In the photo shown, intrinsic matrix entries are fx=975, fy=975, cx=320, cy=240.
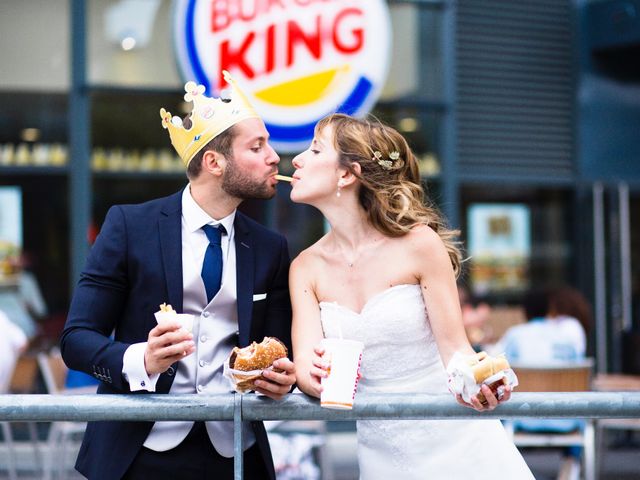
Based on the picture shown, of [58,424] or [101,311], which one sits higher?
[101,311]

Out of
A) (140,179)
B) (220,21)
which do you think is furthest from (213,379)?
(140,179)

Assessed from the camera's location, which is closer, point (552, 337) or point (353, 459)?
point (552, 337)

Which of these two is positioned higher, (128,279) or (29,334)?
(128,279)

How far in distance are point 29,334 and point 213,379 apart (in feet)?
20.2

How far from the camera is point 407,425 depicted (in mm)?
3240

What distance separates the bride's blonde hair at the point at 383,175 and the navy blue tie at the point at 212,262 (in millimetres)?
493

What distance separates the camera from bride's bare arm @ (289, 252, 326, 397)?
9.73 feet

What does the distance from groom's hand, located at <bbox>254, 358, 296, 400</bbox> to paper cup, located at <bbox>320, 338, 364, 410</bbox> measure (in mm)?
96

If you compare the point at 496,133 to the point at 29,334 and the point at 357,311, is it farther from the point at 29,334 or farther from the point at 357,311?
the point at 357,311

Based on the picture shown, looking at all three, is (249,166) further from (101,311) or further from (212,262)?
(101,311)

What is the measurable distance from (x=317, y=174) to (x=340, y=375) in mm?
905

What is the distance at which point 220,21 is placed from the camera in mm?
7562

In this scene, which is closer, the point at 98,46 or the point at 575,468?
the point at 575,468

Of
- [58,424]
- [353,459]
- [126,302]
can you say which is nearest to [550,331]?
[353,459]
